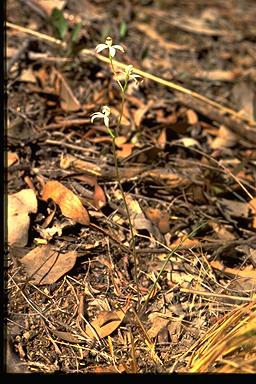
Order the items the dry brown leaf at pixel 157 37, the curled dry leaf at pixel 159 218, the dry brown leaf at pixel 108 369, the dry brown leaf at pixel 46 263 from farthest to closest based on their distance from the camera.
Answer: the dry brown leaf at pixel 157 37 < the curled dry leaf at pixel 159 218 < the dry brown leaf at pixel 46 263 < the dry brown leaf at pixel 108 369

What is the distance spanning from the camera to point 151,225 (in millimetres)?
2281

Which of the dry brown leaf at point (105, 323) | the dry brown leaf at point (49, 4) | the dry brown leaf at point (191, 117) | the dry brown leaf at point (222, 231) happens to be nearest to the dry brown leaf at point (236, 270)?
the dry brown leaf at point (222, 231)

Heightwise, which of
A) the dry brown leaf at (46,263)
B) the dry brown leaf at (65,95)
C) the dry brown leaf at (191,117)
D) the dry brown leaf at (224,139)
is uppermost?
the dry brown leaf at (65,95)

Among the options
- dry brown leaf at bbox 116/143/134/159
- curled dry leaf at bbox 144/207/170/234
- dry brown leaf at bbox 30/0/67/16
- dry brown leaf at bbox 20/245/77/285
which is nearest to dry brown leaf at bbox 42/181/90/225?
dry brown leaf at bbox 20/245/77/285

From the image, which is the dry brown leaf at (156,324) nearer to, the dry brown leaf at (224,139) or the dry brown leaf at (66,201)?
the dry brown leaf at (66,201)

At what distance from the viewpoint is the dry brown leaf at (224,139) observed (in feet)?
9.58

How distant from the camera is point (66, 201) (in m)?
2.26

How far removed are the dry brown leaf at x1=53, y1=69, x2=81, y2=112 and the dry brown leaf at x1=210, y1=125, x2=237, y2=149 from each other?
0.70 meters

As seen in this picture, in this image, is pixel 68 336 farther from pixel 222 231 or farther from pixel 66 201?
pixel 222 231

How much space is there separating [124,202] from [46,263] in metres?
0.43

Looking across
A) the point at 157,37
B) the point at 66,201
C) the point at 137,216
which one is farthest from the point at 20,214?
the point at 157,37

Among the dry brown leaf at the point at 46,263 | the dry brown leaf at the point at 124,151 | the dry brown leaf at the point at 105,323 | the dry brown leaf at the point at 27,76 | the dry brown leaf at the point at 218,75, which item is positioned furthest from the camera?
the dry brown leaf at the point at 218,75

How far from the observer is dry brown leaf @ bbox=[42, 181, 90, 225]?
2215 millimetres

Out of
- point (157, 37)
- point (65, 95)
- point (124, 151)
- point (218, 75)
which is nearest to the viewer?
point (124, 151)
